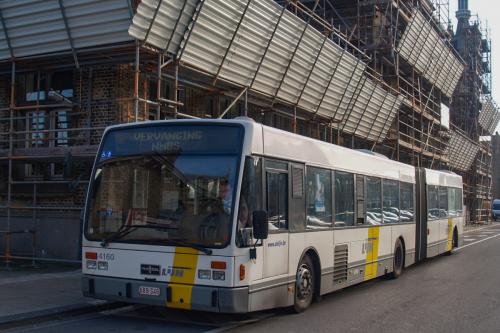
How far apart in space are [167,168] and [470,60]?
50.5m

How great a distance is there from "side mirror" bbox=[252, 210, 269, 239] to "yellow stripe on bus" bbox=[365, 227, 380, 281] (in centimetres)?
484

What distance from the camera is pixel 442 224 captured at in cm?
1892

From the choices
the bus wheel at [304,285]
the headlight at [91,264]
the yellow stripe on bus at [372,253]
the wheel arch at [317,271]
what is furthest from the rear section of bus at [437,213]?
the headlight at [91,264]

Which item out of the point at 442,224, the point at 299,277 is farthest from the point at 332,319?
the point at 442,224

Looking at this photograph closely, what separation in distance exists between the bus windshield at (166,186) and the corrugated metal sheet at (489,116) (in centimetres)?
4983

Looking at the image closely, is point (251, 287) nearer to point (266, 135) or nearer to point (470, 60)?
point (266, 135)

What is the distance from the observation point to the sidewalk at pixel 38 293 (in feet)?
28.1

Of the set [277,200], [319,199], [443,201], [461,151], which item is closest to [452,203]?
[443,201]

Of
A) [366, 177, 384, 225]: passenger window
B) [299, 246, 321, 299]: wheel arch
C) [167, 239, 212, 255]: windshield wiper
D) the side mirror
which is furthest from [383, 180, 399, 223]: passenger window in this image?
[167, 239, 212, 255]: windshield wiper

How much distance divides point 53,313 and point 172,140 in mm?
3007

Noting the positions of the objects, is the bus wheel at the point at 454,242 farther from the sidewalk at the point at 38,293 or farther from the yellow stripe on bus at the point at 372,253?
the sidewalk at the point at 38,293

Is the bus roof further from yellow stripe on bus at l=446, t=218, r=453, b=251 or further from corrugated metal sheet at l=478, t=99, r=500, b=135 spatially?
corrugated metal sheet at l=478, t=99, r=500, b=135

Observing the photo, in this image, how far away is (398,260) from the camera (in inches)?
559

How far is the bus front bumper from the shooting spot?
7.50 m
